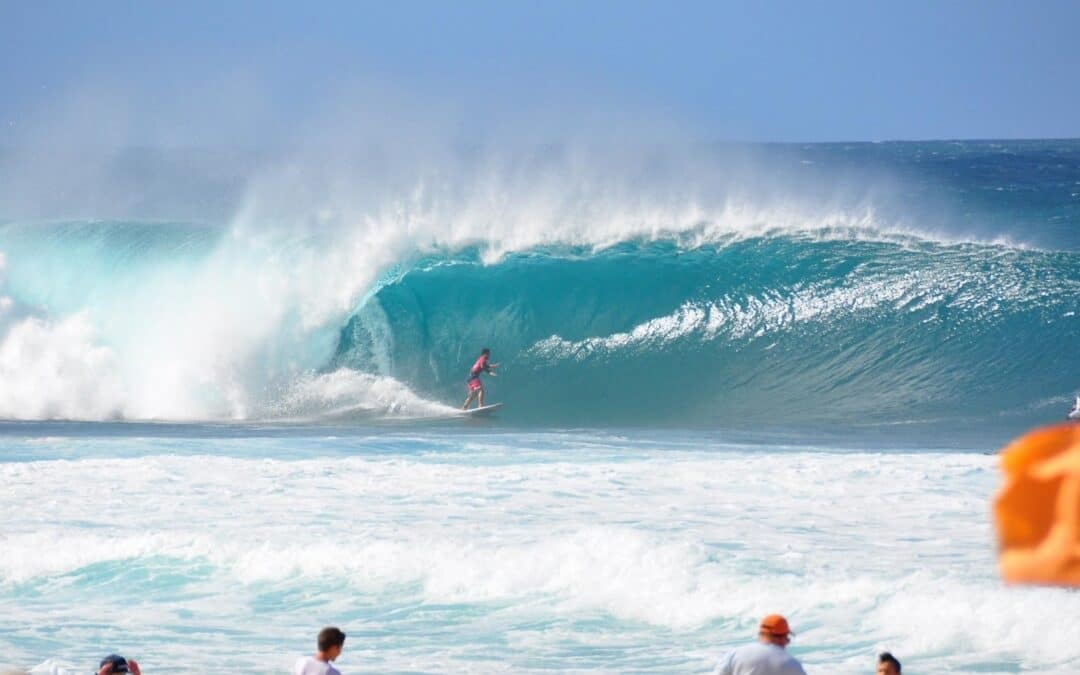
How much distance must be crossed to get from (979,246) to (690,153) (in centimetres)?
1136

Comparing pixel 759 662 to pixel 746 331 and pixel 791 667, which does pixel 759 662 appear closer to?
pixel 791 667

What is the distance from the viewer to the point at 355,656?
27.6 feet

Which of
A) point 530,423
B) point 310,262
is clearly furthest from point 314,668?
point 310,262

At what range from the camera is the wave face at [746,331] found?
796 inches

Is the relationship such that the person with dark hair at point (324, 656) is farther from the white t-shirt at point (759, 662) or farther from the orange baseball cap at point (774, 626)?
the orange baseball cap at point (774, 626)

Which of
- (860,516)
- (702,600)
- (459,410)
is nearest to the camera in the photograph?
(702,600)

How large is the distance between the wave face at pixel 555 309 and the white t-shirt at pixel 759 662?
43.8 ft

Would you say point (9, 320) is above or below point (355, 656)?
above

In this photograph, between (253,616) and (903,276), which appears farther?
(903,276)

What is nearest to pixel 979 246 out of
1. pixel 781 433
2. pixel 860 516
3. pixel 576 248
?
pixel 576 248

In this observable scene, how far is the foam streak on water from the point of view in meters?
8.46

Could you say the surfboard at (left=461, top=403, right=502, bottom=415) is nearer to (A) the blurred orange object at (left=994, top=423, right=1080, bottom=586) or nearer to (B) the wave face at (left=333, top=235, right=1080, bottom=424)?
(B) the wave face at (left=333, top=235, right=1080, bottom=424)

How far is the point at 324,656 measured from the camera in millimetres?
6230

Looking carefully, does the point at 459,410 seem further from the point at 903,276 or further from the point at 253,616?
the point at 253,616
